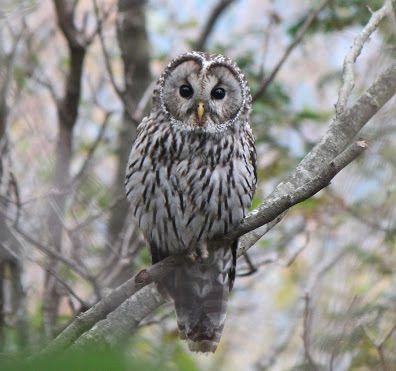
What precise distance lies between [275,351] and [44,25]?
4.12 metres

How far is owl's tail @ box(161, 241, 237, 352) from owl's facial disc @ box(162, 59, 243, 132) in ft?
2.20

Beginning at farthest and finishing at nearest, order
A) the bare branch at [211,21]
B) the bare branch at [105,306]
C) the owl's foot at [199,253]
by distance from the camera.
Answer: the bare branch at [211,21] < the owl's foot at [199,253] < the bare branch at [105,306]

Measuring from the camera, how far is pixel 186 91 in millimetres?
3209

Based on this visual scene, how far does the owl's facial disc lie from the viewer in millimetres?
3135

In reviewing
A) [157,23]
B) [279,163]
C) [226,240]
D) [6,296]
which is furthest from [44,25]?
[226,240]

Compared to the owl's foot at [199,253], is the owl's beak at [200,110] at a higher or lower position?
higher

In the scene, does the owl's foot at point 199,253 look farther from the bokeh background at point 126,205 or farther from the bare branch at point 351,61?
the bare branch at point 351,61

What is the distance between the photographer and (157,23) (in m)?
6.63

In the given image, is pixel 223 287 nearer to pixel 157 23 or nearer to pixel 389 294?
pixel 389 294

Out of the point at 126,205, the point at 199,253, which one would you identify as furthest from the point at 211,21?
the point at 199,253

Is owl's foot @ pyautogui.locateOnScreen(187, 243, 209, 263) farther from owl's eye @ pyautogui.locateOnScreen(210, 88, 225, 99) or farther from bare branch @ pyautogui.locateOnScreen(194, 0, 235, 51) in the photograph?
bare branch @ pyautogui.locateOnScreen(194, 0, 235, 51)

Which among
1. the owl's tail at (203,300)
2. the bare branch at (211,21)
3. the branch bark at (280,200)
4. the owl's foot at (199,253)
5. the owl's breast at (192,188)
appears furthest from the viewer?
the bare branch at (211,21)

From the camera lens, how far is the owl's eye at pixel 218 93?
318cm

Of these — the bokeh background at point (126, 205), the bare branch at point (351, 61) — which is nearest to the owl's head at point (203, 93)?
the bare branch at point (351, 61)
